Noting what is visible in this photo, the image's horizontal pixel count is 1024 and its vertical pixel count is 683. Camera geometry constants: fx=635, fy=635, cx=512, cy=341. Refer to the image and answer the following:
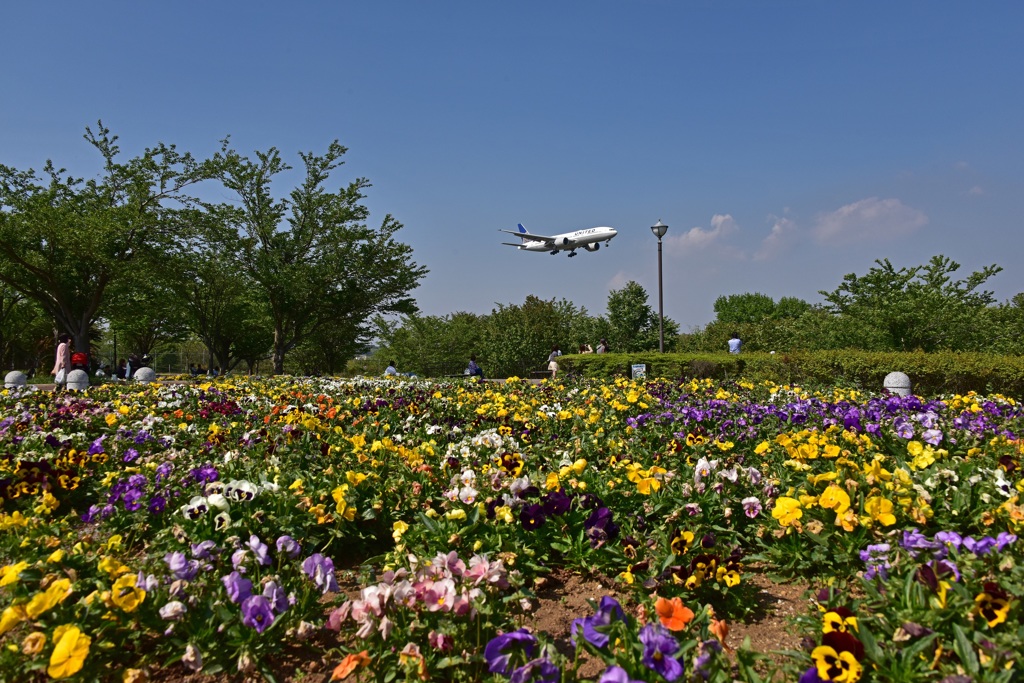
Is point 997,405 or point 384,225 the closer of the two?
point 997,405

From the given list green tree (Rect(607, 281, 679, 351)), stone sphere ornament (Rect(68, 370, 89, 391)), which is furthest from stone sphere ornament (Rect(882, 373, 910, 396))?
green tree (Rect(607, 281, 679, 351))

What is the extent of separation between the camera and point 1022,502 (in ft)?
9.04

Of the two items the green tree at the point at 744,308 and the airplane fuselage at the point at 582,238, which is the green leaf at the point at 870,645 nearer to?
the airplane fuselage at the point at 582,238

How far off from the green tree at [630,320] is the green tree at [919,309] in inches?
589

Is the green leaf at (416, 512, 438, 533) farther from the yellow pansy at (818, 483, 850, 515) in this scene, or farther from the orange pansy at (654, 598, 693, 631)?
the yellow pansy at (818, 483, 850, 515)

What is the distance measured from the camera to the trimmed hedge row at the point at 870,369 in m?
11.1

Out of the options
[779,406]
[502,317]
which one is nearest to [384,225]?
A: [502,317]

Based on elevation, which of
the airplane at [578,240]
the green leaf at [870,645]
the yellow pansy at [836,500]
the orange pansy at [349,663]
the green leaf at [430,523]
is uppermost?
the airplane at [578,240]

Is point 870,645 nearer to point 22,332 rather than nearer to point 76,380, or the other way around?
point 76,380

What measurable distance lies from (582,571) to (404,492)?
1137 millimetres

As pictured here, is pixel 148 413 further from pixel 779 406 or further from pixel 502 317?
pixel 502 317

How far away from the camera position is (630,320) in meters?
34.5

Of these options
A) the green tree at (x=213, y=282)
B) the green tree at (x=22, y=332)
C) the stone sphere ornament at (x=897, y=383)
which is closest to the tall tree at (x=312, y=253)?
the green tree at (x=213, y=282)

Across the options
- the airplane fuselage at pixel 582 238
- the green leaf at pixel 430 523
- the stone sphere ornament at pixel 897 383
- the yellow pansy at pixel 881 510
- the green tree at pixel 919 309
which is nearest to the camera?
the yellow pansy at pixel 881 510
